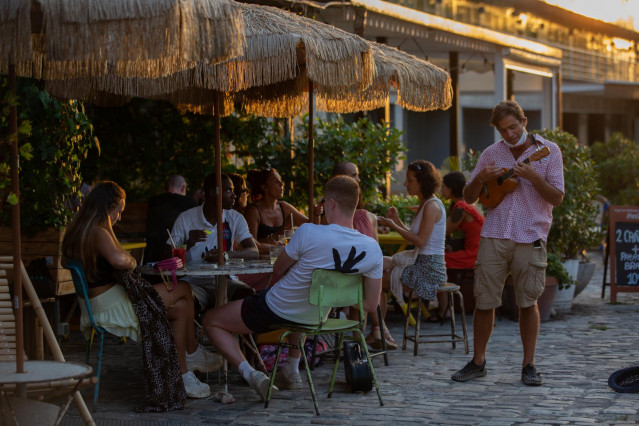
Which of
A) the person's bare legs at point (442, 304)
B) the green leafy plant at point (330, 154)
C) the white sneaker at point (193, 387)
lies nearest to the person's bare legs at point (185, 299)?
the white sneaker at point (193, 387)

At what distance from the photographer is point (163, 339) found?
19.5 feet

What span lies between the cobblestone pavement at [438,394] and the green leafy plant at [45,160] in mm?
1199

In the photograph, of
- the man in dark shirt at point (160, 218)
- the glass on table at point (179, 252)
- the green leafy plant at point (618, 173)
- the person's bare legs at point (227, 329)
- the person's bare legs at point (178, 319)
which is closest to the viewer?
the person's bare legs at point (227, 329)

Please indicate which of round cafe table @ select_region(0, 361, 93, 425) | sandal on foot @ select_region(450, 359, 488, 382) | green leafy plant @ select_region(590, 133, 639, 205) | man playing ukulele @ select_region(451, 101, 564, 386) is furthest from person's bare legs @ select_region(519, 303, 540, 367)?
green leafy plant @ select_region(590, 133, 639, 205)

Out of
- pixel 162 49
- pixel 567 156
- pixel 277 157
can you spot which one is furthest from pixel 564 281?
pixel 162 49

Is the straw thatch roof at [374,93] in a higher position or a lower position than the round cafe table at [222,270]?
higher

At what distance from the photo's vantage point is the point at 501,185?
661 cm

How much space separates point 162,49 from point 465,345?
4.35 metres

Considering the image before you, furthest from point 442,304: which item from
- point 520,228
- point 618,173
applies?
point 618,173

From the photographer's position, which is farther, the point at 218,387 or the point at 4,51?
the point at 218,387

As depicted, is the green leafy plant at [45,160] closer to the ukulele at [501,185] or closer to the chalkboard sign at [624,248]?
the ukulele at [501,185]

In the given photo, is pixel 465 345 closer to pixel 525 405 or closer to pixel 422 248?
pixel 422 248

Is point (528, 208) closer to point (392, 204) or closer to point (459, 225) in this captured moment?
point (459, 225)

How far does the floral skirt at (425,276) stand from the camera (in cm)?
787
